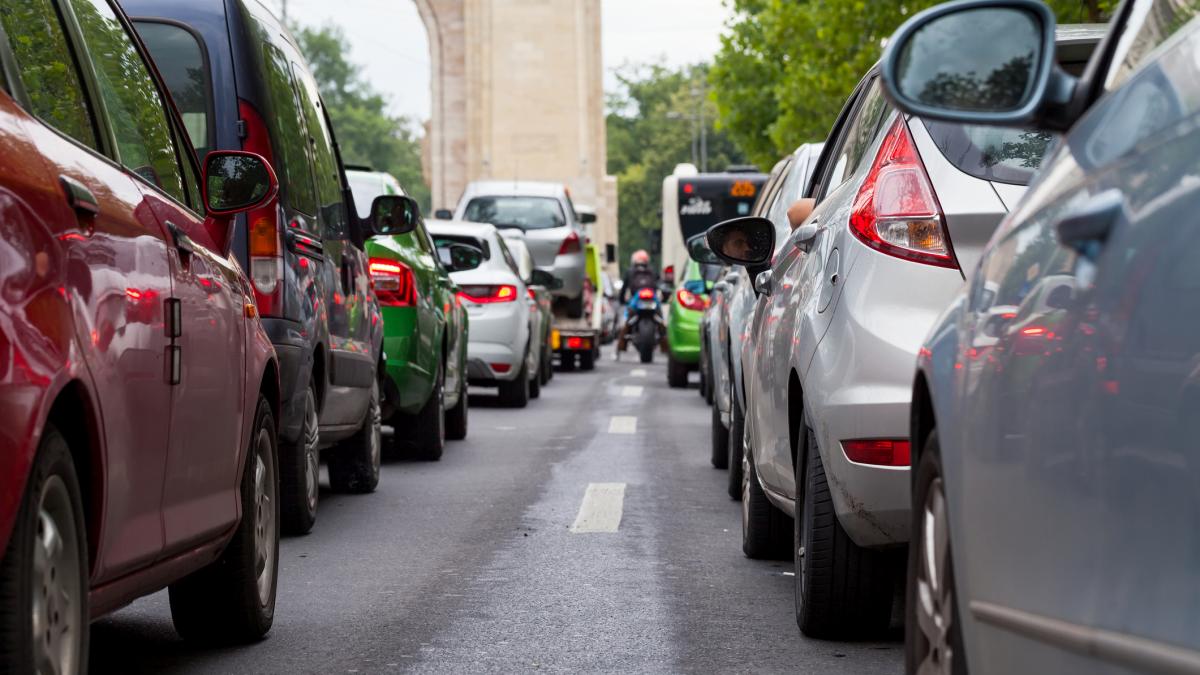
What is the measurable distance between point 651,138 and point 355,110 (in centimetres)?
2621

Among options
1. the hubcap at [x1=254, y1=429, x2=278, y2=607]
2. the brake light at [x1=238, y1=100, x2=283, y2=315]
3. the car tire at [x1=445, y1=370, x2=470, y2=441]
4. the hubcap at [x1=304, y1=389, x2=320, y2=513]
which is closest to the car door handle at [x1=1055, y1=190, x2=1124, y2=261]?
the hubcap at [x1=254, y1=429, x2=278, y2=607]

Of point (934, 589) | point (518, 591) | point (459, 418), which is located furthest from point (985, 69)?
point (459, 418)

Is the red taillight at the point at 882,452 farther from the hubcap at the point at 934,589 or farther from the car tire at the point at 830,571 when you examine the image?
the hubcap at the point at 934,589

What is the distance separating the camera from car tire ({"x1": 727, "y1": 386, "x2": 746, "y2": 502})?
9.13 m

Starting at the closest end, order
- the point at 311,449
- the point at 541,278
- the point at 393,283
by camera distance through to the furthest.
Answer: the point at 311,449 → the point at 393,283 → the point at 541,278

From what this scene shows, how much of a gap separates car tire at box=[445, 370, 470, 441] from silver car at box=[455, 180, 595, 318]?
13354 mm

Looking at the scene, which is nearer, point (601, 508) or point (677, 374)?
point (601, 508)

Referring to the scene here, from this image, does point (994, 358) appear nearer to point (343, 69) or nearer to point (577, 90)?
point (577, 90)

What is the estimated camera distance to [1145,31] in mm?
3088

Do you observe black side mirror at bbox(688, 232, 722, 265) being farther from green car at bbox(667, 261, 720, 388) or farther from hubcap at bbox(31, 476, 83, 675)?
green car at bbox(667, 261, 720, 388)

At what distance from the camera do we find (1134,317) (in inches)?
98.5

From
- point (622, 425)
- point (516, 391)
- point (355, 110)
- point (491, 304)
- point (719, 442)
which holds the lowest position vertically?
point (622, 425)

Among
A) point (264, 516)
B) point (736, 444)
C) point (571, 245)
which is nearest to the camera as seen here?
point (264, 516)

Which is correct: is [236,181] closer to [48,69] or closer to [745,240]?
[48,69]
